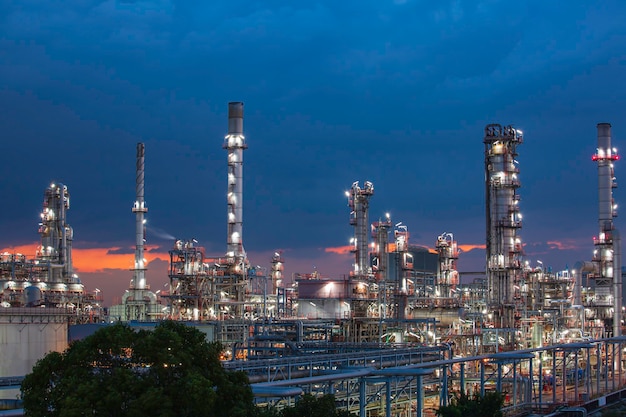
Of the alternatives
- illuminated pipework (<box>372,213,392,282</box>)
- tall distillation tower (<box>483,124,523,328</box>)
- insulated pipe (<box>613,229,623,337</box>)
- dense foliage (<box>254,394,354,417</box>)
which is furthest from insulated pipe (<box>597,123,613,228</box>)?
dense foliage (<box>254,394,354,417</box>)

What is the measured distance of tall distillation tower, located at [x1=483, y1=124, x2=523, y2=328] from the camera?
67.7 m

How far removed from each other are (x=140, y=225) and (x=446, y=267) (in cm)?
2944

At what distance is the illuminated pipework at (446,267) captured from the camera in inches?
3447

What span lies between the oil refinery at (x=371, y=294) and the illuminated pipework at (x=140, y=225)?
92 millimetres

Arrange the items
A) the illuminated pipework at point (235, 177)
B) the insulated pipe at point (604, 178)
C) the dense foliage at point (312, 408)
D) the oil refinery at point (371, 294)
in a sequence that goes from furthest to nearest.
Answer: the insulated pipe at point (604, 178) < the illuminated pipework at point (235, 177) < the oil refinery at point (371, 294) < the dense foliage at point (312, 408)

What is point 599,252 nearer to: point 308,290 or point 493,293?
point 493,293

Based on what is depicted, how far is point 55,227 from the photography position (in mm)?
85375

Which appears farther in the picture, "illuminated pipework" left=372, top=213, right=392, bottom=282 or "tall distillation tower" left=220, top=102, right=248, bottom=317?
"illuminated pipework" left=372, top=213, right=392, bottom=282

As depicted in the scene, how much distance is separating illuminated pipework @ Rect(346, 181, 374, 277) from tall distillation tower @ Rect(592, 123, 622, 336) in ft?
64.7

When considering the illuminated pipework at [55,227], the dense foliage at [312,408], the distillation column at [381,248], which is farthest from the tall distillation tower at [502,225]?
the dense foliage at [312,408]

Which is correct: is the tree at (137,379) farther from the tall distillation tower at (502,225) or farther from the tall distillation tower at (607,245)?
the tall distillation tower at (607,245)

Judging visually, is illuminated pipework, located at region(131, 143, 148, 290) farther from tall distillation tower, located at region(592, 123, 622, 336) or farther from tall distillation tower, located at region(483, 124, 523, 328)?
tall distillation tower, located at region(592, 123, 622, 336)

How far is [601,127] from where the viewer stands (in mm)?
79688

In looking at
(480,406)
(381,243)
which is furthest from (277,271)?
(480,406)
